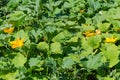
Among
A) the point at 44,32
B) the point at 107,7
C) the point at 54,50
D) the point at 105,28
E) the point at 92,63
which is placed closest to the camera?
the point at 92,63

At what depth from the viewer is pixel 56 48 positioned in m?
3.02

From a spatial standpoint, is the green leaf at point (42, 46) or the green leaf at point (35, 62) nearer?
the green leaf at point (35, 62)

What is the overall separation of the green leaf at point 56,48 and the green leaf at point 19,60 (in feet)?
0.85

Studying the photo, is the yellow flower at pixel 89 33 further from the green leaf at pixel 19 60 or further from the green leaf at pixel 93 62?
the green leaf at pixel 19 60

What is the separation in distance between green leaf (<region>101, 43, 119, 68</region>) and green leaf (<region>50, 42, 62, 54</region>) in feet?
1.11

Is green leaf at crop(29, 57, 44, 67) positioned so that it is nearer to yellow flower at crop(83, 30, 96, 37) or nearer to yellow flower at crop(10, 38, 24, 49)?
yellow flower at crop(10, 38, 24, 49)

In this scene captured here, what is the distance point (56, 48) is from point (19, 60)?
326 mm

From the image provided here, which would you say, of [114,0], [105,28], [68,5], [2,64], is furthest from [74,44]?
[114,0]

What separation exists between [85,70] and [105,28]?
0.66m

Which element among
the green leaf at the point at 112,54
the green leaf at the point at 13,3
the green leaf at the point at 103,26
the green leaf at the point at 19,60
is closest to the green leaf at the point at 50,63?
the green leaf at the point at 19,60

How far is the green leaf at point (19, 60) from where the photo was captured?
9.25ft

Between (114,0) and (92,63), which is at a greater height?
(114,0)

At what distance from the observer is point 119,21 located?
3.47 meters

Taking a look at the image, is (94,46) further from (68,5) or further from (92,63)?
(68,5)
